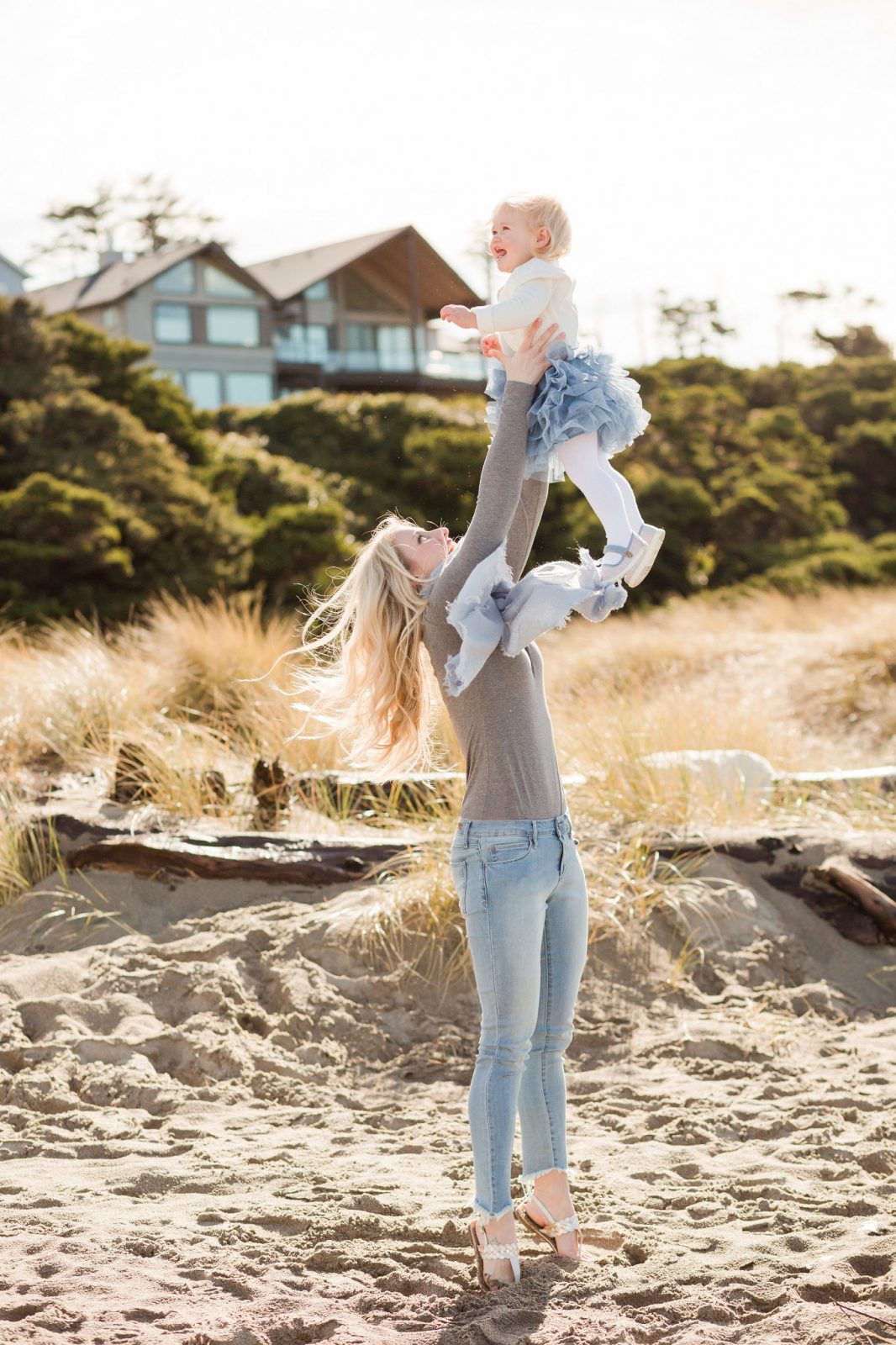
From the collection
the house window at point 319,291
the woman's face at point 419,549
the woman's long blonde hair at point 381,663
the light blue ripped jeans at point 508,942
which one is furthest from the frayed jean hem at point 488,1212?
the house window at point 319,291

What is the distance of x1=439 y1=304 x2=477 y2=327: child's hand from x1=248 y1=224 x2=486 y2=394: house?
2622 centimetres

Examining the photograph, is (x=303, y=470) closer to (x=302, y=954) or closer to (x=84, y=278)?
(x=302, y=954)

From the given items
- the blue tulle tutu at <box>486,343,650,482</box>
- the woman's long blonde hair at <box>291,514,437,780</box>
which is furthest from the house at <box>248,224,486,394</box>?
the blue tulle tutu at <box>486,343,650,482</box>

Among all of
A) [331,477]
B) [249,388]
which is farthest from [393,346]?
[331,477]

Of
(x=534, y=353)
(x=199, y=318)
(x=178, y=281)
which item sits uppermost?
(x=178, y=281)

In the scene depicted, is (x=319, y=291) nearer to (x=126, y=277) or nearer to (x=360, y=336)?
(x=360, y=336)

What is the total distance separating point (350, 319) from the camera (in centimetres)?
3019

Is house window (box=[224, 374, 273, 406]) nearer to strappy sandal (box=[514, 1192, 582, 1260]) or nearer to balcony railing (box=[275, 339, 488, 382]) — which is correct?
balcony railing (box=[275, 339, 488, 382])

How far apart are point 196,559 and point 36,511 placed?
5.45 ft

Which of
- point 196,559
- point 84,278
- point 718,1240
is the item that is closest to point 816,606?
point 196,559

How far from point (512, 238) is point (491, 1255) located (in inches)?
89.0

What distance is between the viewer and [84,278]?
105ft

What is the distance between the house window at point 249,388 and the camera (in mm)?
29297

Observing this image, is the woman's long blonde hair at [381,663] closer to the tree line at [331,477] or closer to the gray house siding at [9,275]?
the tree line at [331,477]
